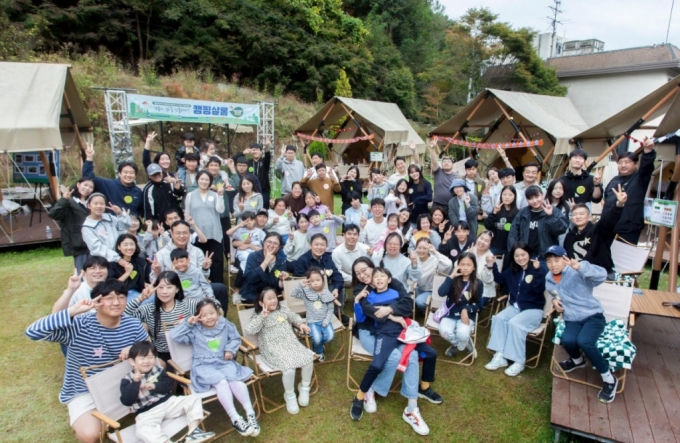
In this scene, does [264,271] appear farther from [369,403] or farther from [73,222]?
[73,222]

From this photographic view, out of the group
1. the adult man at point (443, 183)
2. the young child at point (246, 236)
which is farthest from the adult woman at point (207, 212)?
the adult man at point (443, 183)

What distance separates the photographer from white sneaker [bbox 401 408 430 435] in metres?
3.30

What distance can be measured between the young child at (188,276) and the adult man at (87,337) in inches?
32.3

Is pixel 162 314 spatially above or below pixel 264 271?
below

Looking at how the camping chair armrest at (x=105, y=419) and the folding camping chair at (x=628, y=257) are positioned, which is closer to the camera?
the camping chair armrest at (x=105, y=419)

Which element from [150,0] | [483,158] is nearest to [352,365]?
[483,158]

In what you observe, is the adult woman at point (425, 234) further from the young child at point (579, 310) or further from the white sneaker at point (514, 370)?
the white sneaker at point (514, 370)

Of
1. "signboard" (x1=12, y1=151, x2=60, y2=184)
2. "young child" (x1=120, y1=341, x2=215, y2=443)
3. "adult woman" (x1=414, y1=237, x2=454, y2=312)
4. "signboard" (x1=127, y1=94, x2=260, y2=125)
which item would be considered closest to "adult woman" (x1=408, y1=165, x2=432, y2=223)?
"adult woman" (x1=414, y1=237, x2=454, y2=312)

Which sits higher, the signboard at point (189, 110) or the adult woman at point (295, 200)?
the signboard at point (189, 110)

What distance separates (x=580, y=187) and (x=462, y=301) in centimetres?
250

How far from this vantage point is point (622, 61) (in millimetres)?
23125

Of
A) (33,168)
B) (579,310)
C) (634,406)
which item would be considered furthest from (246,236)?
(33,168)

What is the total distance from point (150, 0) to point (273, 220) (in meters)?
21.2

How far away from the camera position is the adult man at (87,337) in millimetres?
2840
